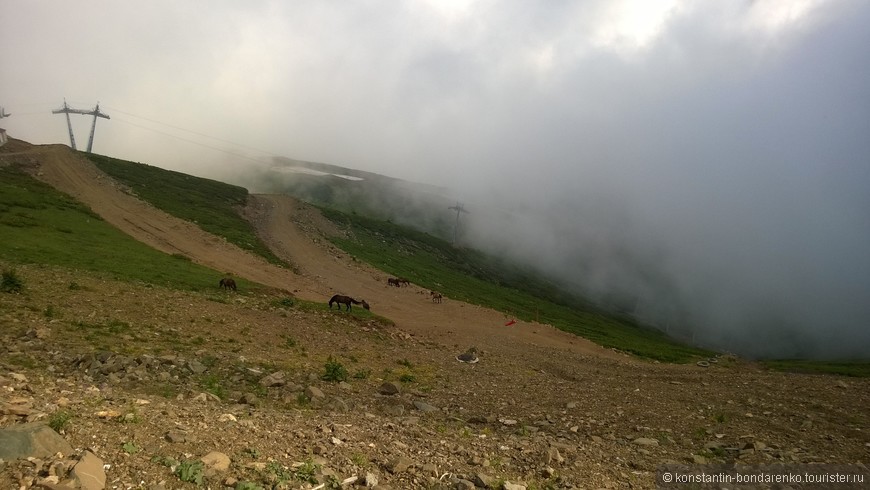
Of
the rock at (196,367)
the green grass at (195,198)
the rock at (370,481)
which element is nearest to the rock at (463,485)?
the rock at (370,481)

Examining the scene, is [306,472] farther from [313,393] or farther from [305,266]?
[305,266]

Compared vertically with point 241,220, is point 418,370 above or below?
below

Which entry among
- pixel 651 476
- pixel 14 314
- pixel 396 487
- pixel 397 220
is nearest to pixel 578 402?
pixel 651 476

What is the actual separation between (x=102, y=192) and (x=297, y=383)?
62205 mm

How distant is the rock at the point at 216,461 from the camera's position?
6961 mm

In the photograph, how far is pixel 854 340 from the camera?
512 ft

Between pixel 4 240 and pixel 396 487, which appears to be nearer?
pixel 396 487

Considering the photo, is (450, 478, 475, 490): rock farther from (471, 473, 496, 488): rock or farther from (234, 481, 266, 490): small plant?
(234, 481, 266, 490): small plant

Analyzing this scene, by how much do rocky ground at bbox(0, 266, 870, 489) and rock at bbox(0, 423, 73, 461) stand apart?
0.18 m

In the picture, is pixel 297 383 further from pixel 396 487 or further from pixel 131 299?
pixel 131 299

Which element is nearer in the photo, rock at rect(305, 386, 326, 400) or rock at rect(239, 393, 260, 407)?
rock at rect(239, 393, 260, 407)

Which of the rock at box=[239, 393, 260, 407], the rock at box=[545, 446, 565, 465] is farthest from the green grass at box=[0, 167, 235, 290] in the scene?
the rock at box=[545, 446, 565, 465]

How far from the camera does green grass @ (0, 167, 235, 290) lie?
103 feet

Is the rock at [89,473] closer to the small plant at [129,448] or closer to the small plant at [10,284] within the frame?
the small plant at [129,448]
